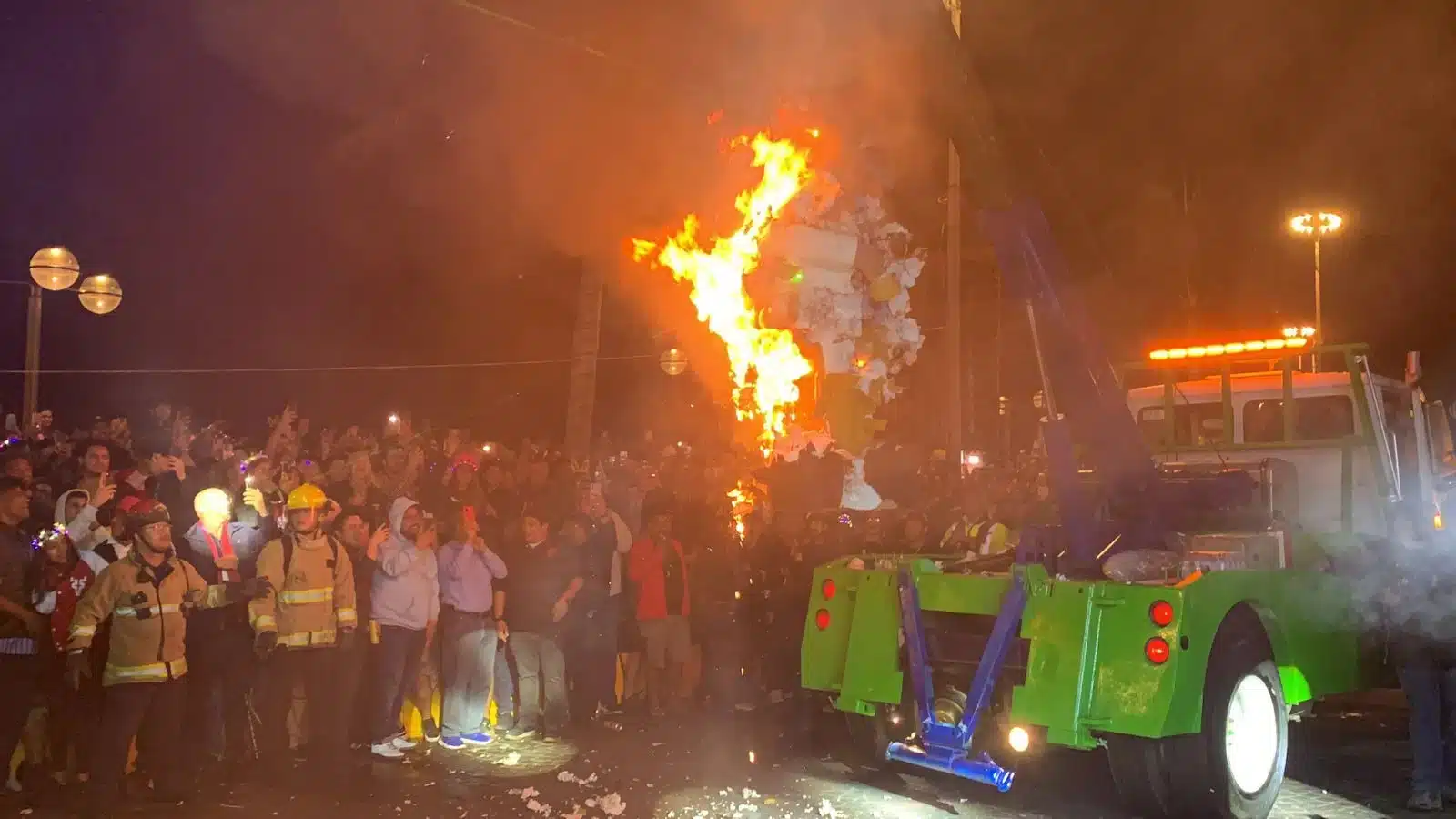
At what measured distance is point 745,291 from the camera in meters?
21.5

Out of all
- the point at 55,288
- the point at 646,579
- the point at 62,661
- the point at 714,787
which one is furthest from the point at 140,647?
the point at 55,288

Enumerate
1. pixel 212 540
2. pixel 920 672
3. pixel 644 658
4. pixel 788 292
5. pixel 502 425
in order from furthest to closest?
1. pixel 502 425
2. pixel 788 292
3. pixel 644 658
4. pixel 212 540
5. pixel 920 672

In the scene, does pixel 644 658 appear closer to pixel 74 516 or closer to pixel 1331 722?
pixel 74 516

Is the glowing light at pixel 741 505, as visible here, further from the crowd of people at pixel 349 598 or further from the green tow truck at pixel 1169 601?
the green tow truck at pixel 1169 601

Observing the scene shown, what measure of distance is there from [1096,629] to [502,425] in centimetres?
1970

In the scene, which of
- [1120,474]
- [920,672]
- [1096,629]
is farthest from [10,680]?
[1120,474]

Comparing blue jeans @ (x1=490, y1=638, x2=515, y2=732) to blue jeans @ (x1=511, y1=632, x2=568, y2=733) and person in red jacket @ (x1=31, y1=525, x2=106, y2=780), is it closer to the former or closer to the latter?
blue jeans @ (x1=511, y1=632, x2=568, y2=733)

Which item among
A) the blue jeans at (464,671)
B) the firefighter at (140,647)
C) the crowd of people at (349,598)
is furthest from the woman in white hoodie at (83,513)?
the blue jeans at (464,671)

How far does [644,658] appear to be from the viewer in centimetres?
862

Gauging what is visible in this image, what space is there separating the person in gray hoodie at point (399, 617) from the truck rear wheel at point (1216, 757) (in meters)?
4.43

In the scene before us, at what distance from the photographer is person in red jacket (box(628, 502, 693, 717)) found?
8.25 m

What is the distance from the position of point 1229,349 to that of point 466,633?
19.2 ft

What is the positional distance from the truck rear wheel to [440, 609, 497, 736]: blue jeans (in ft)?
13.9

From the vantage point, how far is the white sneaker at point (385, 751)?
6805 mm
